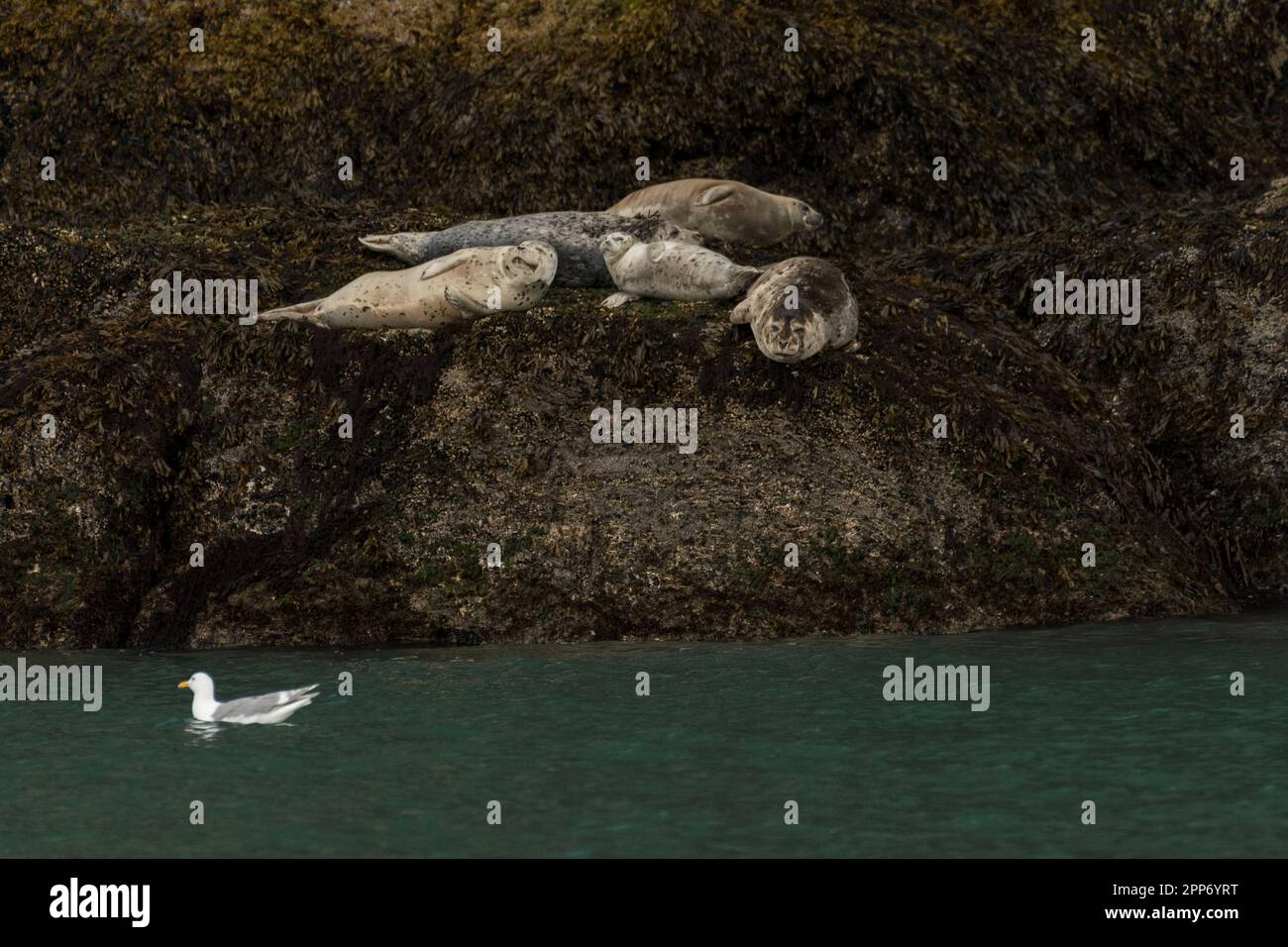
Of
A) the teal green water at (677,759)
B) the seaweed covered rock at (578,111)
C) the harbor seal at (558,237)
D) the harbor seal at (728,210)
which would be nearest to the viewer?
the teal green water at (677,759)

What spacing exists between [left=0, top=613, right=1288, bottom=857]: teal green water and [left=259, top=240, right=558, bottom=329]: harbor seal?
7.68 feet

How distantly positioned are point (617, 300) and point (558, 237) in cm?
118

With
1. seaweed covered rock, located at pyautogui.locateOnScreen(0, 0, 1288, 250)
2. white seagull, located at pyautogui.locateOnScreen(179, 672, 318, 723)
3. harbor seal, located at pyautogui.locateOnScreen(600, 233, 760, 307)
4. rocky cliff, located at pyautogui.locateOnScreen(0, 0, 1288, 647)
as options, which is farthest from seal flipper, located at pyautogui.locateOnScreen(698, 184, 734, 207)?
white seagull, located at pyautogui.locateOnScreen(179, 672, 318, 723)

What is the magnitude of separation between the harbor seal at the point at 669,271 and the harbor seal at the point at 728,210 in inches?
57.5

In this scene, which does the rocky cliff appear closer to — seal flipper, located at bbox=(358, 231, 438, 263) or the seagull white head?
seal flipper, located at bbox=(358, 231, 438, 263)

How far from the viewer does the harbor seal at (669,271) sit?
879 cm

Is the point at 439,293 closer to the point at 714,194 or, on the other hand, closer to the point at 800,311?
the point at 800,311

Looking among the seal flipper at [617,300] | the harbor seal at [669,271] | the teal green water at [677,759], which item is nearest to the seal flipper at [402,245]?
the harbor seal at [669,271]

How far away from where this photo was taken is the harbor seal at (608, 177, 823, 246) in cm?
1061

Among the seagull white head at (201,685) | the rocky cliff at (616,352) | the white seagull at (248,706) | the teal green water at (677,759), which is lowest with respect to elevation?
the teal green water at (677,759)

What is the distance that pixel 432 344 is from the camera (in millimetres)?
8492

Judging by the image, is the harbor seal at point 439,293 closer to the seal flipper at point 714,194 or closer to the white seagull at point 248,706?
the seal flipper at point 714,194

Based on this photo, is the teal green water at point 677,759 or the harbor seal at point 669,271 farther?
the harbor seal at point 669,271

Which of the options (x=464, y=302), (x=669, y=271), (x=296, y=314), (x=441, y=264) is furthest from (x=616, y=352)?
(x=296, y=314)
